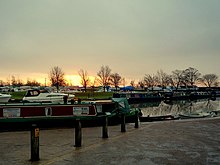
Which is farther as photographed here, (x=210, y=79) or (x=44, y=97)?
(x=210, y=79)

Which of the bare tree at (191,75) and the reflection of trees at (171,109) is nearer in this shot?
the reflection of trees at (171,109)

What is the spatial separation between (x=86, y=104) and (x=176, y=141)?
7.80 m

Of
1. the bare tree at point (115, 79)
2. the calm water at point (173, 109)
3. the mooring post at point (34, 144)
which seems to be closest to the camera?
the mooring post at point (34, 144)

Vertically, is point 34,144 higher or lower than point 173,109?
higher

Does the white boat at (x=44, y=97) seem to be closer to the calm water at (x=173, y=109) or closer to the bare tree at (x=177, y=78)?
the calm water at (x=173, y=109)

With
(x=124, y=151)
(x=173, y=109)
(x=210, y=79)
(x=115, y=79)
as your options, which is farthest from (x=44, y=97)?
(x=210, y=79)

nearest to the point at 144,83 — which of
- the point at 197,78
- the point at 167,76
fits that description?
the point at 167,76

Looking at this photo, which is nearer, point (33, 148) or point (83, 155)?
point (33, 148)

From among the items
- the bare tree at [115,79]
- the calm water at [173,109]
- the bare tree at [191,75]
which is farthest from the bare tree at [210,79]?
the calm water at [173,109]

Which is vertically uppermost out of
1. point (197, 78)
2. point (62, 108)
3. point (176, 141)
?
point (197, 78)

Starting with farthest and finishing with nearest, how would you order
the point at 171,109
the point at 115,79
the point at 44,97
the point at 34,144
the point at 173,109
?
1. the point at 115,79
2. the point at 173,109
3. the point at 171,109
4. the point at 44,97
5. the point at 34,144

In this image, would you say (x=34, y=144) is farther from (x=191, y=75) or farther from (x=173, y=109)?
(x=191, y=75)

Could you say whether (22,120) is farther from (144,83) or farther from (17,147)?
(144,83)

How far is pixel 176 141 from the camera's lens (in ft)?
36.6
